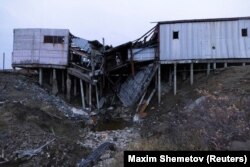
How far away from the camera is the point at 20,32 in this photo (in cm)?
3216

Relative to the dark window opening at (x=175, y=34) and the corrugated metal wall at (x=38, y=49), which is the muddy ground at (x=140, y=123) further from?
the dark window opening at (x=175, y=34)

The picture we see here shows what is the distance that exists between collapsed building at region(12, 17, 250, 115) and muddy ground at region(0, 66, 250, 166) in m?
1.26

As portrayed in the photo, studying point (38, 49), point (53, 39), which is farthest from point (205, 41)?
point (38, 49)

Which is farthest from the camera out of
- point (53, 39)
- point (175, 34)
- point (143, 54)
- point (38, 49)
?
point (53, 39)

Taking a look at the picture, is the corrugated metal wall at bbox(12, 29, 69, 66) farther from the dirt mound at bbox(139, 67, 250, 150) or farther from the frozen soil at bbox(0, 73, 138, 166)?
the dirt mound at bbox(139, 67, 250, 150)

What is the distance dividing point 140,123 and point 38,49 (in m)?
11.3

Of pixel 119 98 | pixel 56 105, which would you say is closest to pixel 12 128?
pixel 56 105

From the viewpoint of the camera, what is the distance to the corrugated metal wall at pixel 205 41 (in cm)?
2789

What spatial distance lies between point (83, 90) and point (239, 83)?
1318 cm

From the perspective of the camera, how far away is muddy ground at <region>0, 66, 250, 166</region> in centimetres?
1441

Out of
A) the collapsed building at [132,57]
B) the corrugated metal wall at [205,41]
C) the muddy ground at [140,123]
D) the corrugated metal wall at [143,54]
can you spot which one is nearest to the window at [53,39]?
the collapsed building at [132,57]

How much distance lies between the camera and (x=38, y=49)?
31625 millimetres

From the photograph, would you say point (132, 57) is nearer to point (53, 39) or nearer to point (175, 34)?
point (175, 34)

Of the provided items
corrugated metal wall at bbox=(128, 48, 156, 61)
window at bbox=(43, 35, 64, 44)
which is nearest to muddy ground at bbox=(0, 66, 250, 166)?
corrugated metal wall at bbox=(128, 48, 156, 61)
